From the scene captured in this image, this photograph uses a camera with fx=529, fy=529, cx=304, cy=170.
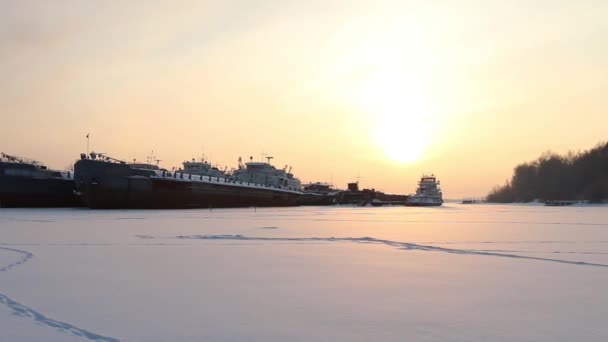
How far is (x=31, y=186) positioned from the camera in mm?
47188

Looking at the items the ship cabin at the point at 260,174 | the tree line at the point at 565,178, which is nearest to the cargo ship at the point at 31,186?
the ship cabin at the point at 260,174

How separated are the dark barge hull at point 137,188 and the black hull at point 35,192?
14.7 feet

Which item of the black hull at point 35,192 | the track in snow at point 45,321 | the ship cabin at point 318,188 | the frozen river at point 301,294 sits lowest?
the track in snow at point 45,321

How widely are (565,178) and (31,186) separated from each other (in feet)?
427

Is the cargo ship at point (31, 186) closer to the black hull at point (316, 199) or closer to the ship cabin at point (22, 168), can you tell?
the ship cabin at point (22, 168)

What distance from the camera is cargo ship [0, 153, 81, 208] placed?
45.8m

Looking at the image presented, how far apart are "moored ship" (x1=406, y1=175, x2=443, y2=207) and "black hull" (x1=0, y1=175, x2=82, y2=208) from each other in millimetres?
74988

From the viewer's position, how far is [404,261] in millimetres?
11445

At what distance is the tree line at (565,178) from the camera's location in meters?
122

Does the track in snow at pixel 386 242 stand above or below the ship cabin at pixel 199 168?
below

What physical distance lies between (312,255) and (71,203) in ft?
153

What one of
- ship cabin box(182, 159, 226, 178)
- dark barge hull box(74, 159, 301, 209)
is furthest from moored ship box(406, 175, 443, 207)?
dark barge hull box(74, 159, 301, 209)

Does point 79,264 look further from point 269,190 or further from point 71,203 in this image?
point 269,190

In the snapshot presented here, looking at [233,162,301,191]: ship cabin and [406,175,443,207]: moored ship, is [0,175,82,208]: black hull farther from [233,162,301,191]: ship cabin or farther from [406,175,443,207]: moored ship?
[406,175,443,207]: moored ship
